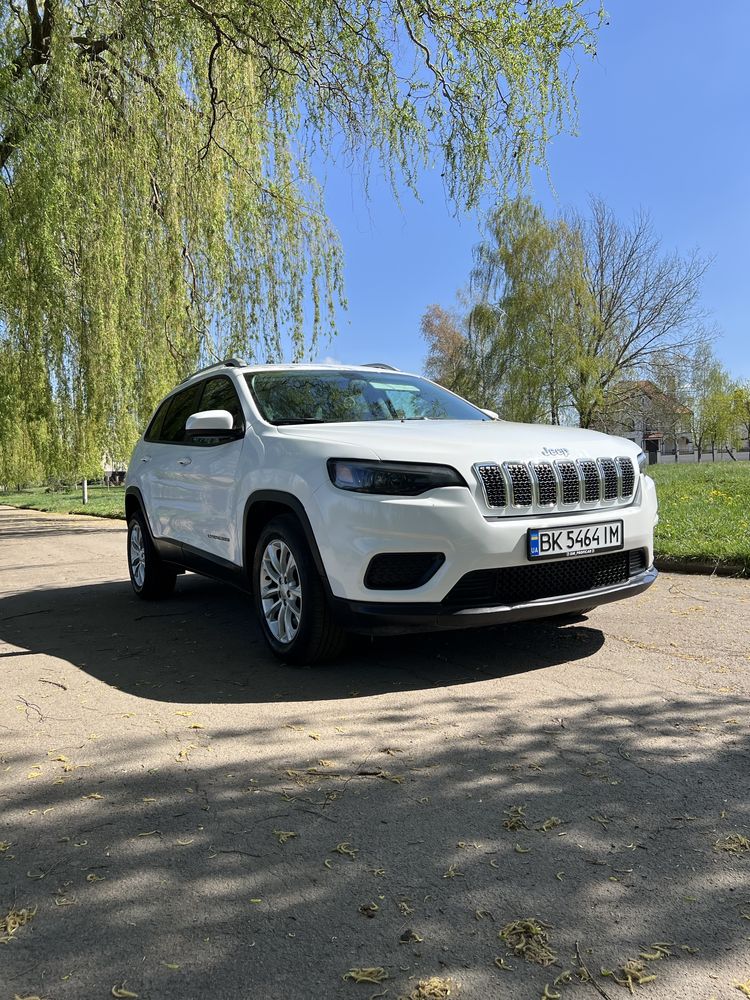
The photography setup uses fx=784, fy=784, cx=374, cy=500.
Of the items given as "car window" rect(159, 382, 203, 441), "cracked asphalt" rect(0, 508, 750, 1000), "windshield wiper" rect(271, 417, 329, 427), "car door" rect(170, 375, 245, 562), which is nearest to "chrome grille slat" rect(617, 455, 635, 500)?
"cracked asphalt" rect(0, 508, 750, 1000)

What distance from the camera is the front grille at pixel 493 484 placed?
3.98 metres

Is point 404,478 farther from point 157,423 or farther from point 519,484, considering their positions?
point 157,423

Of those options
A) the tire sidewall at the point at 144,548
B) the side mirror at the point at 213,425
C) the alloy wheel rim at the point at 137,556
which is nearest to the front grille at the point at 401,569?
the side mirror at the point at 213,425

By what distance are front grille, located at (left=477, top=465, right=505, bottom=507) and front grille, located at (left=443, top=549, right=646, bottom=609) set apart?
13.4 inches

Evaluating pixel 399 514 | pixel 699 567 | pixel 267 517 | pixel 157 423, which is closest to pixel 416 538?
pixel 399 514

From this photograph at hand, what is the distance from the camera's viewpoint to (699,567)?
7.22 metres

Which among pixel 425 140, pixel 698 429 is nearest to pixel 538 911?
pixel 425 140

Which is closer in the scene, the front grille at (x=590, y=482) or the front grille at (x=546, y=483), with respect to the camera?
the front grille at (x=546, y=483)

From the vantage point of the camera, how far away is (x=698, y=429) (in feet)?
207

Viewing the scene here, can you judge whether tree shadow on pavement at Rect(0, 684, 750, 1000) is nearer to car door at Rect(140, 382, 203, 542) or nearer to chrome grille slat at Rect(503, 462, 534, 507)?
chrome grille slat at Rect(503, 462, 534, 507)

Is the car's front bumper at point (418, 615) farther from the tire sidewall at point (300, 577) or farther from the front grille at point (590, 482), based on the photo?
the front grille at point (590, 482)

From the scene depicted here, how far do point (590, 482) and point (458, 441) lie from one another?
0.81m

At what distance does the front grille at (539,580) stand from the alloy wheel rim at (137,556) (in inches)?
157

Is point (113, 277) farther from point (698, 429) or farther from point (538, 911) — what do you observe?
point (698, 429)
